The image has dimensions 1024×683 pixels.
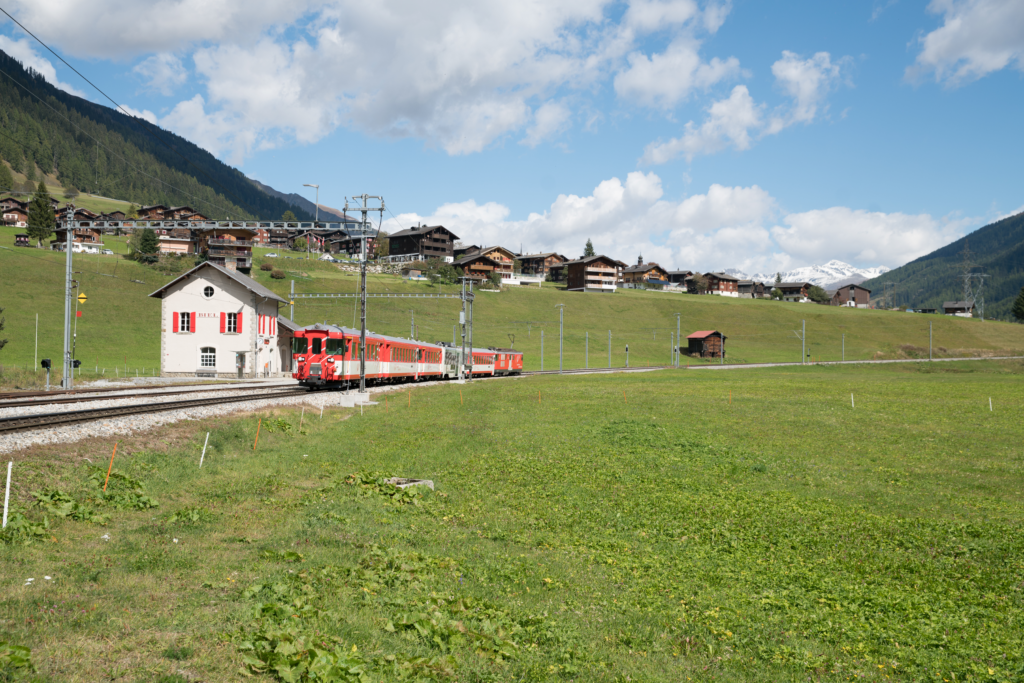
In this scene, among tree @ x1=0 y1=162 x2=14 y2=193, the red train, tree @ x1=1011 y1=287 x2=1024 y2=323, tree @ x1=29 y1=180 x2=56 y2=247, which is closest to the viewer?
the red train

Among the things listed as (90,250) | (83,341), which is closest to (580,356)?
(83,341)

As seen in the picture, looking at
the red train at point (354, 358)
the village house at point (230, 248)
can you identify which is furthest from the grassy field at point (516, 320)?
the red train at point (354, 358)

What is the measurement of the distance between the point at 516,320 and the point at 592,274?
50.4 metres

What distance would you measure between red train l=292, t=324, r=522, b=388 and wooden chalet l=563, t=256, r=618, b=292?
10251 centimetres

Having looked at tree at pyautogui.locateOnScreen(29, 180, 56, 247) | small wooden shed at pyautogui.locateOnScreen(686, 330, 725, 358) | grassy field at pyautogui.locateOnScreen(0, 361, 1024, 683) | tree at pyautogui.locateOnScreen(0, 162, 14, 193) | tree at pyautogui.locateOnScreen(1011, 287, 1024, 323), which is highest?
tree at pyautogui.locateOnScreen(0, 162, 14, 193)

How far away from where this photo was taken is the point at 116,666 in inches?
277

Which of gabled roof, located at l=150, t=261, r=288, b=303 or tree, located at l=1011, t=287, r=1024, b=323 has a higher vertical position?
tree, located at l=1011, t=287, r=1024, b=323

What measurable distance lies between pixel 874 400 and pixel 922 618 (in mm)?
36167

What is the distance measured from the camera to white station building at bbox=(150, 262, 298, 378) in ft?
209

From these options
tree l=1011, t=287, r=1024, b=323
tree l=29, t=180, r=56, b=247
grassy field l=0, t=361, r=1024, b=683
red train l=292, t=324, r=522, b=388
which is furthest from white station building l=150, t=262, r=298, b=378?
tree l=1011, t=287, r=1024, b=323

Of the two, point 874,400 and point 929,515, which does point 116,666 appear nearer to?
point 929,515

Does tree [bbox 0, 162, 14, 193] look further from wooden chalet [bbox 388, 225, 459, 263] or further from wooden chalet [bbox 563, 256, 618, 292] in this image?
wooden chalet [bbox 563, 256, 618, 292]

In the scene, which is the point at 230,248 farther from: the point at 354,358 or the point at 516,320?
the point at 354,358

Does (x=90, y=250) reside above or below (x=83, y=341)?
above
